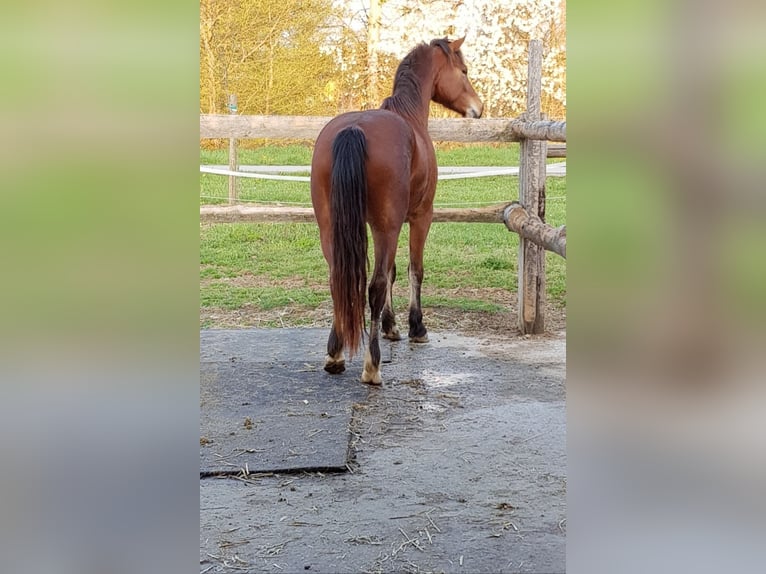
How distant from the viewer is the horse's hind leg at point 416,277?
4816 millimetres

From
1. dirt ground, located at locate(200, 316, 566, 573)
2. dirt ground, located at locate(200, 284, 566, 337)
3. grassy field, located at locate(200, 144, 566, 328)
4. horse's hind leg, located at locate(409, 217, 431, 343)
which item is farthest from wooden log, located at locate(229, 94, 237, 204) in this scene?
dirt ground, located at locate(200, 316, 566, 573)

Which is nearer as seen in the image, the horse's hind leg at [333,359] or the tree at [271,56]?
the horse's hind leg at [333,359]

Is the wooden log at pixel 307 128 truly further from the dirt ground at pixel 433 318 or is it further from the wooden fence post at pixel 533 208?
the dirt ground at pixel 433 318

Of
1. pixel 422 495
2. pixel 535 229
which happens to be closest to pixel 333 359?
pixel 535 229

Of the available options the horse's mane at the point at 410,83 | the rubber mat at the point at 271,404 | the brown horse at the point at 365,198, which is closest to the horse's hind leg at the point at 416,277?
the brown horse at the point at 365,198

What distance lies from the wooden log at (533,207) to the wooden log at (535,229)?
72 millimetres

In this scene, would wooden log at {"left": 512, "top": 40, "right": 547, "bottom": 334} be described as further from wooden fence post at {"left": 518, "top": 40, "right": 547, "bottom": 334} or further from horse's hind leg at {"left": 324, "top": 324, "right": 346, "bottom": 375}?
horse's hind leg at {"left": 324, "top": 324, "right": 346, "bottom": 375}

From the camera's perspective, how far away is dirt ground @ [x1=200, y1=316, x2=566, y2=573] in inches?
81.3

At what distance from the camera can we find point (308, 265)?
23.8ft
